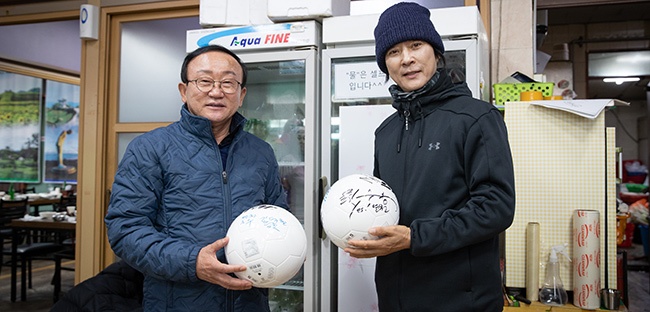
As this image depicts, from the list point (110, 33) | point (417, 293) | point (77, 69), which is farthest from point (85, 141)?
point (77, 69)

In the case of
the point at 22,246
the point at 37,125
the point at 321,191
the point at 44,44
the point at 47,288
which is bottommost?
the point at 47,288

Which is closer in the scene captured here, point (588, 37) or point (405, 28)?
point (405, 28)

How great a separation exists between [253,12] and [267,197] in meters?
1.37

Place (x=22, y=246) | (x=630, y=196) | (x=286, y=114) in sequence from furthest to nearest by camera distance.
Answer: (x=630, y=196) < (x=22, y=246) < (x=286, y=114)

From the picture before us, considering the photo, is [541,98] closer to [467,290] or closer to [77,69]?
[467,290]

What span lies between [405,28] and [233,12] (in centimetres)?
147

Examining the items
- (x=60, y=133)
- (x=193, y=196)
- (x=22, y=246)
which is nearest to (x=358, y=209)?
(x=193, y=196)

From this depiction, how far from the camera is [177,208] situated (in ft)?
4.98

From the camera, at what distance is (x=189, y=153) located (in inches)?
61.6

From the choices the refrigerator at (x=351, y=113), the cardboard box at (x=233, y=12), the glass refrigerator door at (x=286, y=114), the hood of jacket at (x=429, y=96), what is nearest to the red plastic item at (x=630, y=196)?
the refrigerator at (x=351, y=113)

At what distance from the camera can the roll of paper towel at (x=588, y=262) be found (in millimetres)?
2219

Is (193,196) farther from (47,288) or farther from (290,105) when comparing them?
(47,288)

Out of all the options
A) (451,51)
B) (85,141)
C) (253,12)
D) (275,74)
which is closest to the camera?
(451,51)

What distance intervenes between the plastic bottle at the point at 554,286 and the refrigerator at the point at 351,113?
0.82 meters
